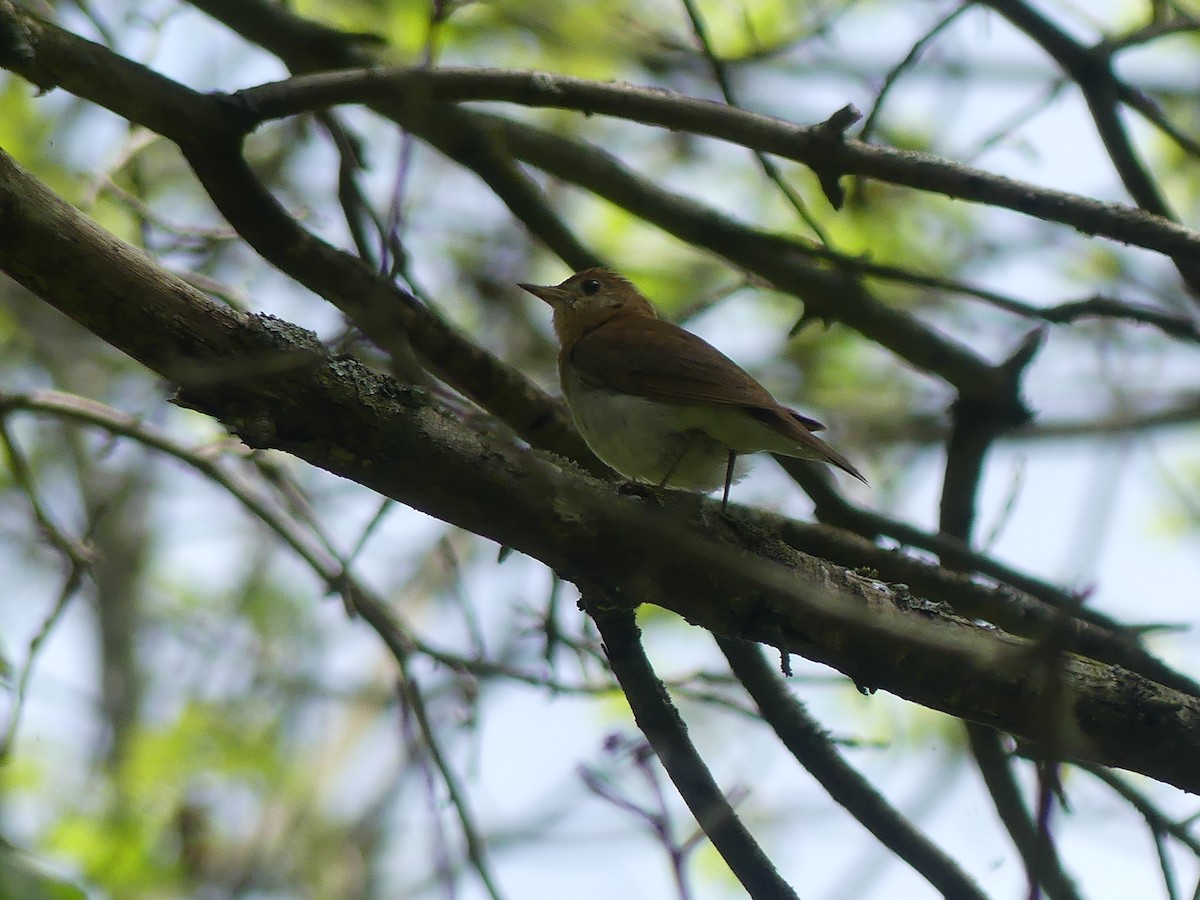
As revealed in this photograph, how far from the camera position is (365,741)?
1191 centimetres

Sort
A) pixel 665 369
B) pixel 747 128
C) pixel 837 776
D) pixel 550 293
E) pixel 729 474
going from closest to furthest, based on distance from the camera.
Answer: pixel 747 128 < pixel 837 776 < pixel 729 474 < pixel 665 369 < pixel 550 293

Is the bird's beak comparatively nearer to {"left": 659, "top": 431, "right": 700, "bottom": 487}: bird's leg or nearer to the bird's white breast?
the bird's white breast

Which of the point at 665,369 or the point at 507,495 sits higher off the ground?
the point at 665,369

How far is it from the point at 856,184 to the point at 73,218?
3.16 m

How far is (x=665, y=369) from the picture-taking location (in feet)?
16.4

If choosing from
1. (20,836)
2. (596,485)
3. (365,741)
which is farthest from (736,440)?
(365,741)

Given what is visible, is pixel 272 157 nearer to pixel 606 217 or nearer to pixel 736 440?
pixel 606 217

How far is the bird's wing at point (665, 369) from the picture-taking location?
4688 mm

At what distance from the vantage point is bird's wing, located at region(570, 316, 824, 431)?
4.69 m

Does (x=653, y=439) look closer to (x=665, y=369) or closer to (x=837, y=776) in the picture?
(x=665, y=369)

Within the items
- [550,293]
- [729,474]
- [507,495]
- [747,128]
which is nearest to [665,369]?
Answer: [729,474]

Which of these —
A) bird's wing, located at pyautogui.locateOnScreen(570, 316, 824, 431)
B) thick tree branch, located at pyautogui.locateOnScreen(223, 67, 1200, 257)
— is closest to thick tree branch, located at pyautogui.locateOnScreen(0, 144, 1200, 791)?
thick tree branch, located at pyautogui.locateOnScreen(223, 67, 1200, 257)

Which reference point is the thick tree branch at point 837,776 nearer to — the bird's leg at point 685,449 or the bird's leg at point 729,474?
the bird's leg at point 729,474

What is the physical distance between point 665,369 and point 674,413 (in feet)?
0.94
